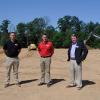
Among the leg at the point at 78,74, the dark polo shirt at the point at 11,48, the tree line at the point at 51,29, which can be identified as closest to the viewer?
the leg at the point at 78,74

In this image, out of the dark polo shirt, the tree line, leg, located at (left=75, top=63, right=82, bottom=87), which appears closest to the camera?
leg, located at (left=75, top=63, right=82, bottom=87)

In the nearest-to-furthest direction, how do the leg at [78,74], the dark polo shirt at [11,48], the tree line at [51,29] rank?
the leg at [78,74] → the dark polo shirt at [11,48] → the tree line at [51,29]

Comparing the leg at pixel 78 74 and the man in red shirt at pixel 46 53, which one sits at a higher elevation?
the man in red shirt at pixel 46 53

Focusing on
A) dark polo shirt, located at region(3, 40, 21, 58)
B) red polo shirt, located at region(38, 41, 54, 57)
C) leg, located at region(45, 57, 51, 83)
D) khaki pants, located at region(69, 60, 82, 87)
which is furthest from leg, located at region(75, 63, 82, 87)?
dark polo shirt, located at region(3, 40, 21, 58)

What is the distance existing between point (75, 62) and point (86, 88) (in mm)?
1060

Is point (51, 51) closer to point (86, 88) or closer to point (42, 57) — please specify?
point (42, 57)

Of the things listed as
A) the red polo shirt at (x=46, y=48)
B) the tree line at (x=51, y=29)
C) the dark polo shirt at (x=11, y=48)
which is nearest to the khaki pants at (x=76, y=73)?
the red polo shirt at (x=46, y=48)

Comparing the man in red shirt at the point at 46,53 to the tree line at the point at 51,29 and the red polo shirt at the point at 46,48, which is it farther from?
the tree line at the point at 51,29

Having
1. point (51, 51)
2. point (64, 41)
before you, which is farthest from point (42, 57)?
point (64, 41)

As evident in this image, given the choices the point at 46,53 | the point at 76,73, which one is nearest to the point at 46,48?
the point at 46,53

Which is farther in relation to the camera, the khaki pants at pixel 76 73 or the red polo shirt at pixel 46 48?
the red polo shirt at pixel 46 48

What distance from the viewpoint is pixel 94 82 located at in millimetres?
15430

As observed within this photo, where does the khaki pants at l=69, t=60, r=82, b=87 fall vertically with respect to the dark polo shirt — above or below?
below

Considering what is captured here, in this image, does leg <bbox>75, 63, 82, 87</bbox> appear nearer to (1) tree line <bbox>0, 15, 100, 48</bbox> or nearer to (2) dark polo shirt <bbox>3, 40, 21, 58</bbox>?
(2) dark polo shirt <bbox>3, 40, 21, 58</bbox>
